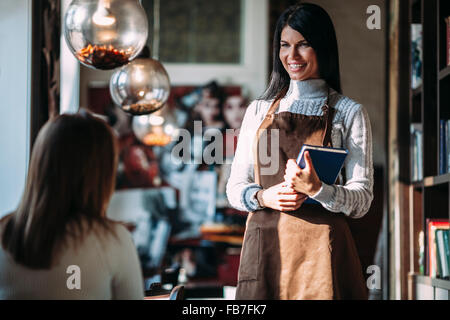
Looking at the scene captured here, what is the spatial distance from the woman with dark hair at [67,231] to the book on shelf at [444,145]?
2287 millimetres

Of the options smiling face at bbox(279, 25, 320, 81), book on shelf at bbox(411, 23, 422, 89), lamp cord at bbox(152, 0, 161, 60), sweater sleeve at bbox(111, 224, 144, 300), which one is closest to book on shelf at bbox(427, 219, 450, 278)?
book on shelf at bbox(411, 23, 422, 89)

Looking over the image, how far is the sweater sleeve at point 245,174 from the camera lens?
173 cm

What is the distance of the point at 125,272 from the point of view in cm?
153

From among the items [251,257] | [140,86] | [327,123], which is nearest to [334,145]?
[327,123]

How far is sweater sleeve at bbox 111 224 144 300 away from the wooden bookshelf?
7.13 feet

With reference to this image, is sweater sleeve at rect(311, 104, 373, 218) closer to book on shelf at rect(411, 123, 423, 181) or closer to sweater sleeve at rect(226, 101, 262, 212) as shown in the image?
sweater sleeve at rect(226, 101, 262, 212)

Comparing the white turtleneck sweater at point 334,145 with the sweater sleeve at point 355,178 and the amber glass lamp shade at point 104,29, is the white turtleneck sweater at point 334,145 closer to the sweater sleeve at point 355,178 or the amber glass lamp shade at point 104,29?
the sweater sleeve at point 355,178

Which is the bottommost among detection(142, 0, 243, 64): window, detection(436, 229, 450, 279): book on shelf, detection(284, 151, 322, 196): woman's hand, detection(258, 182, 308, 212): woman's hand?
detection(436, 229, 450, 279): book on shelf

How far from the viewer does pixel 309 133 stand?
175cm

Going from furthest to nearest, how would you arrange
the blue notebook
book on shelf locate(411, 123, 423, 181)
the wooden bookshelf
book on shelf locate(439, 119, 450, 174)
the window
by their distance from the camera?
the window
book on shelf locate(411, 123, 423, 181)
the wooden bookshelf
book on shelf locate(439, 119, 450, 174)
the blue notebook

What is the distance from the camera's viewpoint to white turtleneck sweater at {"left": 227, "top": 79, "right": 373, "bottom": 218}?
65.2 inches

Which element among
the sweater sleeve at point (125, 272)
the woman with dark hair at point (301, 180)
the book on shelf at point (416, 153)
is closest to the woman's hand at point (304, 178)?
the woman with dark hair at point (301, 180)

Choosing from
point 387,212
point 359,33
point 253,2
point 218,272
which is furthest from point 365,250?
point 253,2

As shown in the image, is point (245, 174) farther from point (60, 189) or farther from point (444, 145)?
point (444, 145)
